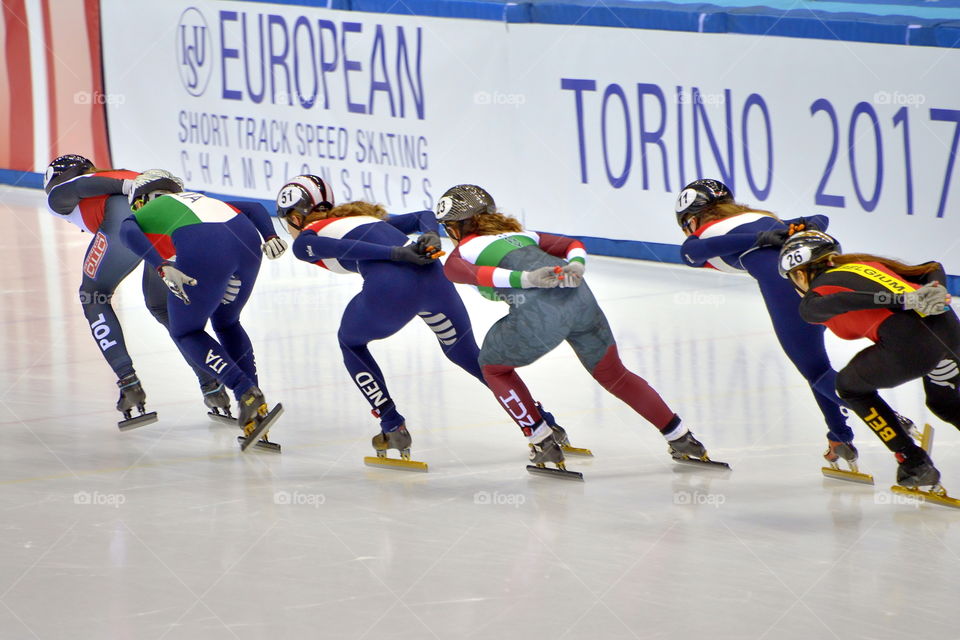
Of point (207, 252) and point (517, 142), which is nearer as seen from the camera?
point (207, 252)

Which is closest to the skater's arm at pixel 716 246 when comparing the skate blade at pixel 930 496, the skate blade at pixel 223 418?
the skate blade at pixel 930 496

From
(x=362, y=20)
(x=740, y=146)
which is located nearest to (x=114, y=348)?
(x=740, y=146)

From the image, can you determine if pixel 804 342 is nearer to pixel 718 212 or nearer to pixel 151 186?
pixel 718 212

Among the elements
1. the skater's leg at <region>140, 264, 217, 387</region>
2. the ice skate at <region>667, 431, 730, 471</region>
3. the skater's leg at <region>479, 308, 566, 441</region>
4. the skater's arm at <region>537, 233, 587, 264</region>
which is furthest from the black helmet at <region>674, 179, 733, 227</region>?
the skater's leg at <region>140, 264, 217, 387</region>

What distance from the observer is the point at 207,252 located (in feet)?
20.4

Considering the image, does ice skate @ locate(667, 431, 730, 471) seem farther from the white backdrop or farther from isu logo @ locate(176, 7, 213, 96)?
isu logo @ locate(176, 7, 213, 96)

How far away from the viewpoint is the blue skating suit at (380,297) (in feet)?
19.0

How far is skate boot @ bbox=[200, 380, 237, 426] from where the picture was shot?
22.4 feet

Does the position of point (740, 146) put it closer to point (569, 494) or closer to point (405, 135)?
point (405, 135)

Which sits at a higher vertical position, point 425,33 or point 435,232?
point 425,33

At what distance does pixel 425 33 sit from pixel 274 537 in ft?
23.5

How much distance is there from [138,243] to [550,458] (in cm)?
211

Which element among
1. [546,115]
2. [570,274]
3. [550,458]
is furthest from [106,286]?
[546,115]

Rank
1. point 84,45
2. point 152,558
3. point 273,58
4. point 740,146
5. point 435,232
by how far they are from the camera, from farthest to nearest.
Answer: point 84,45 < point 273,58 < point 740,146 < point 435,232 < point 152,558
